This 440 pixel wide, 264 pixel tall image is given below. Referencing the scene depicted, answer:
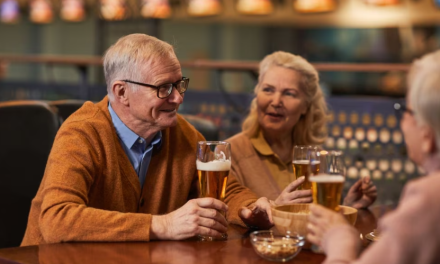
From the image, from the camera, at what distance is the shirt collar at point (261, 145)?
2.93 m

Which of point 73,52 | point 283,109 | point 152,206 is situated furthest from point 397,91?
point 152,206

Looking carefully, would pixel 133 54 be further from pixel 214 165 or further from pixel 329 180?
pixel 329 180

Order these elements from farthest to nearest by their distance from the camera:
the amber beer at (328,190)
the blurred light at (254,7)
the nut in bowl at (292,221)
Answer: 1. the blurred light at (254,7)
2. the nut in bowl at (292,221)
3. the amber beer at (328,190)

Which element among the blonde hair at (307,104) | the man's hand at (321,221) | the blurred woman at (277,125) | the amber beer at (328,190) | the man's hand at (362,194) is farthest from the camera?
the blonde hair at (307,104)

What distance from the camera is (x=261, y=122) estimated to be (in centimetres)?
299

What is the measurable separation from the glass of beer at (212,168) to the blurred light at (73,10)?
13.3 meters

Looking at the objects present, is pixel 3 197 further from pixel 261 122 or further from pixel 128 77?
pixel 261 122

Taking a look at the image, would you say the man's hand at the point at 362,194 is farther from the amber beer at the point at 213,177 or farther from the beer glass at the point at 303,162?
the amber beer at the point at 213,177

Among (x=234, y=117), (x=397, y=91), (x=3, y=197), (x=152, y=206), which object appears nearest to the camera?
(x=152, y=206)

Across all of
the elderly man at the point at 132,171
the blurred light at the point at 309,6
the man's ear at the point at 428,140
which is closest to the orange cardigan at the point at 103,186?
the elderly man at the point at 132,171

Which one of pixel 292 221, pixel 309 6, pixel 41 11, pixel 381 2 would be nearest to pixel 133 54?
pixel 292 221

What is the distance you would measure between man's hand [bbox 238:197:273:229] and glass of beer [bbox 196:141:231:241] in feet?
0.58

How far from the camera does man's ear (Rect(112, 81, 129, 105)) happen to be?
2.24 m

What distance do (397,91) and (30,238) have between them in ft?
35.5
